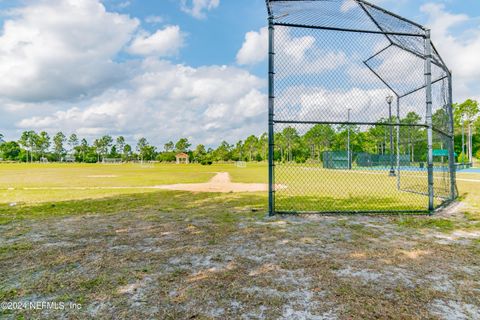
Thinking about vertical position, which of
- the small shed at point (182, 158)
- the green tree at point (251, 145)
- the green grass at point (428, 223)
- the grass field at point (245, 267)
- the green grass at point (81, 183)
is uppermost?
the green tree at point (251, 145)

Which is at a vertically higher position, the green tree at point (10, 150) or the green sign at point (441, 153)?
the green tree at point (10, 150)

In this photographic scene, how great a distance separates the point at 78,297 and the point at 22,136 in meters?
120

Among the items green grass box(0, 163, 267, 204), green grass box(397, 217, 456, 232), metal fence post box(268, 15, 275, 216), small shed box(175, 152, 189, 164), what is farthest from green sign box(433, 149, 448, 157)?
small shed box(175, 152, 189, 164)

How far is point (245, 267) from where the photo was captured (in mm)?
3094

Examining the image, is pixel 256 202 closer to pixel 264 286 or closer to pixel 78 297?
pixel 264 286

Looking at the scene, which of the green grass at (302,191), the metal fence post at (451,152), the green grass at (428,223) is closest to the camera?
the green grass at (428,223)

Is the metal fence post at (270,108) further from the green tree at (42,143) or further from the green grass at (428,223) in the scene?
the green tree at (42,143)

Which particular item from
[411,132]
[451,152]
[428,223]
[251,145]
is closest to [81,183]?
[411,132]

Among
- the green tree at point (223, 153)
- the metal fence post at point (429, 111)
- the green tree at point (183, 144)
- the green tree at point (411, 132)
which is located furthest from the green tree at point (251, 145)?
the metal fence post at point (429, 111)

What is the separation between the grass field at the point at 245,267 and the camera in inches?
88.6

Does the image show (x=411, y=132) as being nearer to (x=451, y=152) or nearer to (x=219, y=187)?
(x=451, y=152)

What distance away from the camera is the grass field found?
7.38ft

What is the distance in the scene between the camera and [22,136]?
9750 cm

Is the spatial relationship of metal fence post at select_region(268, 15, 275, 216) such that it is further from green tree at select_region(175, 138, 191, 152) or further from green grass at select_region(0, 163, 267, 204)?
green tree at select_region(175, 138, 191, 152)
